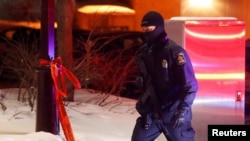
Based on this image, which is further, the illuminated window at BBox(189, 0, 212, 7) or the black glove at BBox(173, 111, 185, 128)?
the illuminated window at BBox(189, 0, 212, 7)

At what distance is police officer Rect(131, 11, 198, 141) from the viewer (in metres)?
5.54

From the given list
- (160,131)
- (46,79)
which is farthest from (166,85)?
(46,79)

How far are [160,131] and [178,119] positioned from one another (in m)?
0.36

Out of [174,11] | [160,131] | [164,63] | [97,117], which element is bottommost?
[97,117]

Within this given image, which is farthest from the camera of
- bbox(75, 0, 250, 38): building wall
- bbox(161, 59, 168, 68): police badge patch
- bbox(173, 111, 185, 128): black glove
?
bbox(75, 0, 250, 38): building wall

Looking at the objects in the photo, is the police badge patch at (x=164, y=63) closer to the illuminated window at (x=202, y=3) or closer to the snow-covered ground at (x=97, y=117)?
the snow-covered ground at (x=97, y=117)

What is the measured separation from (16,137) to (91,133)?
1257mm

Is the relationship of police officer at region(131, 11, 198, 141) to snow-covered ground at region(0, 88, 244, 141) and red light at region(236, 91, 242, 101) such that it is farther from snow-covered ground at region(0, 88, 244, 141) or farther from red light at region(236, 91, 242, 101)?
red light at region(236, 91, 242, 101)

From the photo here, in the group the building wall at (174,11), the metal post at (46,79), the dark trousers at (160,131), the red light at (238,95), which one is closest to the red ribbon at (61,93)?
the metal post at (46,79)

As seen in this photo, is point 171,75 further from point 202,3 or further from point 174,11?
point 174,11

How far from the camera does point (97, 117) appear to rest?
912 centimetres

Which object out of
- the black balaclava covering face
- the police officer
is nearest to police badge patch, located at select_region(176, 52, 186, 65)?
the police officer

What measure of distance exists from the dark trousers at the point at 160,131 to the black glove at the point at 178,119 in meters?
0.08

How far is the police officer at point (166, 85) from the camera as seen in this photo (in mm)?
5535
